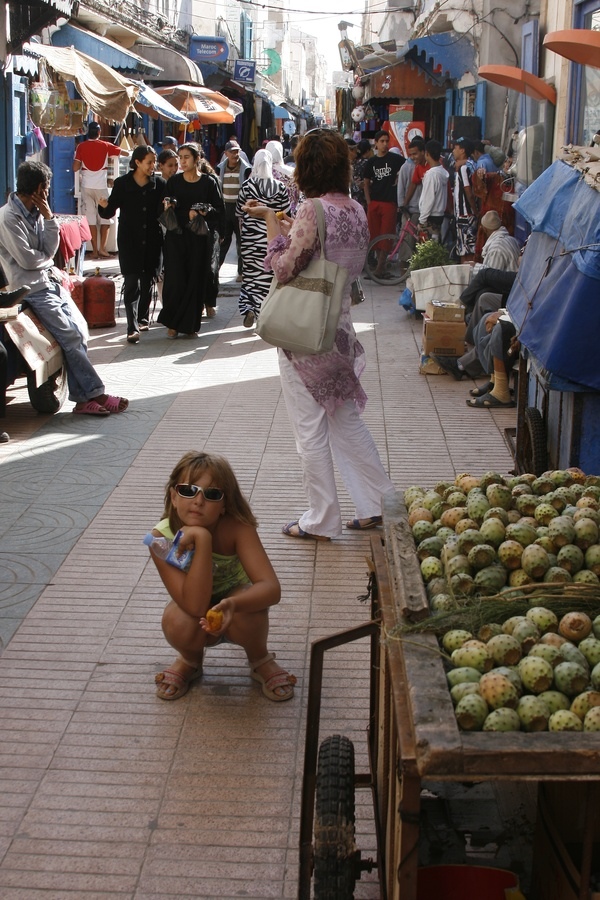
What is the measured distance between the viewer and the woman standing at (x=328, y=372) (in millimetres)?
4949

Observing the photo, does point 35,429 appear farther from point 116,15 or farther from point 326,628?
point 116,15

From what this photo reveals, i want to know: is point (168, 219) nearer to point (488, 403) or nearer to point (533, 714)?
point (488, 403)

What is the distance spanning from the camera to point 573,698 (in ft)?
7.59

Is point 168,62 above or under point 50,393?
above

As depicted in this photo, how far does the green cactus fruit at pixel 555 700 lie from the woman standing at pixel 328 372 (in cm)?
306

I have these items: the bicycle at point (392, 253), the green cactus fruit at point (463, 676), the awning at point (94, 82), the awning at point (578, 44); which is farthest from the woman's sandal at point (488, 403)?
the awning at point (94, 82)

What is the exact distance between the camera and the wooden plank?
99.2 inches

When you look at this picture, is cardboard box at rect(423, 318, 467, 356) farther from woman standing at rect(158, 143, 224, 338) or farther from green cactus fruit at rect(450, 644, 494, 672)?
green cactus fruit at rect(450, 644, 494, 672)

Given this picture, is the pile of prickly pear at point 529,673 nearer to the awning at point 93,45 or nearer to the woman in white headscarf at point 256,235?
the woman in white headscarf at point 256,235

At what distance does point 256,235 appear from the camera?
1106 cm

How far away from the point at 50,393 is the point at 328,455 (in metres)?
3.28

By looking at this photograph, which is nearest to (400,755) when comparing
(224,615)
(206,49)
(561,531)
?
(561,531)

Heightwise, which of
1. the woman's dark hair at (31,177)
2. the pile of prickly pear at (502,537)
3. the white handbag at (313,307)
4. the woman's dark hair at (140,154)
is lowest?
the pile of prickly pear at (502,537)

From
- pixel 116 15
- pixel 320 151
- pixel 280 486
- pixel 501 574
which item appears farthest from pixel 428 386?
pixel 116 15
